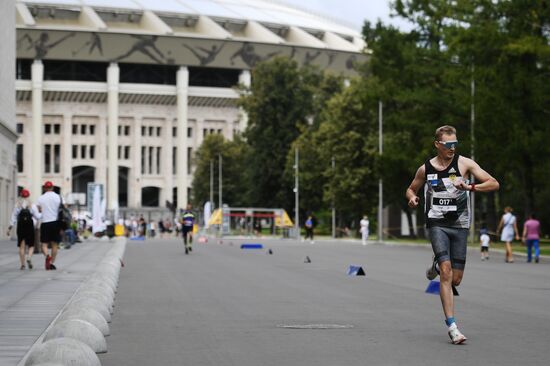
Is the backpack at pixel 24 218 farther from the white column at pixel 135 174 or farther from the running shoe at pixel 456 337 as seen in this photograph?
the white column at pixel 135 174

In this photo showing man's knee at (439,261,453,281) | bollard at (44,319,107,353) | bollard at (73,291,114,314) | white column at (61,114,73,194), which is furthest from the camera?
white column at (61,114,73,194)

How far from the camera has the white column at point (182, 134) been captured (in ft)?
421

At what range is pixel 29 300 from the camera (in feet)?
54.0

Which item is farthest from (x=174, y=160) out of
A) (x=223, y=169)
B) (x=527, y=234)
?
(x=527, y=234)

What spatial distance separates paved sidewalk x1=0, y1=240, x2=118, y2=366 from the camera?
11031 millimetres

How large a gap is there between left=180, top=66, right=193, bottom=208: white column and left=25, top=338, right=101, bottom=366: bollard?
120101 millimetres

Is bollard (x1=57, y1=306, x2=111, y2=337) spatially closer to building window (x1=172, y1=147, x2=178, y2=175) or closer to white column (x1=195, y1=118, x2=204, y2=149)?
white column (x1=195, y1=118, x2=204, y2=149)

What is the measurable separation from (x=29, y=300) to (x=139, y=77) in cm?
11995

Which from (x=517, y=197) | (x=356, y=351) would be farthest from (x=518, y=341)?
(x=517, y=197)

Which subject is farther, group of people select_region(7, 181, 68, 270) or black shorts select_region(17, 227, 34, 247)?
black shorts select_region(17, 227, 34, 247)

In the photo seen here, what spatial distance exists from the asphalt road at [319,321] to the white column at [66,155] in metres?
110

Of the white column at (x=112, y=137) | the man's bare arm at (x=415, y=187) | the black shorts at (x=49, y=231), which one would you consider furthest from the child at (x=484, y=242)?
the white column at (x=112, y=137)

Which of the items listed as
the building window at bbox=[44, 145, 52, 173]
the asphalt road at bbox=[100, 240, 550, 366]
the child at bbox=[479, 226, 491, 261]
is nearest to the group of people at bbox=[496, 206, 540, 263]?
the child at bbox=[479, 226, 491, 261]

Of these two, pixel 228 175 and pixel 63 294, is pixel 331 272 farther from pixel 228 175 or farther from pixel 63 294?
pixel 228 175
